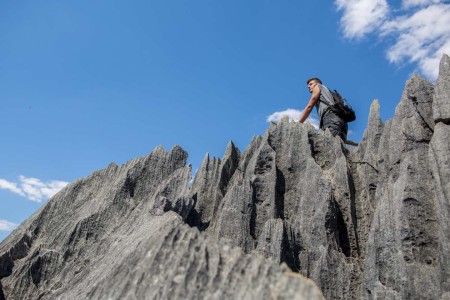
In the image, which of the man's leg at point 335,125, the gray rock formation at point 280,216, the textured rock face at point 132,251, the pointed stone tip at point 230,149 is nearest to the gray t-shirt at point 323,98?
the man's leg at point 335,125

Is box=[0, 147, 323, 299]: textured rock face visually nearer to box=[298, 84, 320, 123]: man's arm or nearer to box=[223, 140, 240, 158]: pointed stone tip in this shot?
box=[223, 140, 240, 158]: pointed stone tip

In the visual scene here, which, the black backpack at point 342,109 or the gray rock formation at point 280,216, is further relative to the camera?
the black backpack at point 342,109

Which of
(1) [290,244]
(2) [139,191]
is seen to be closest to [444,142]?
(1) [290,244]

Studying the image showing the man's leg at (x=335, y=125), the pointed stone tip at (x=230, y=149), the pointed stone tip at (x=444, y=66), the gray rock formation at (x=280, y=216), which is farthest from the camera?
the pointed stone tip at (x=230, y=149)

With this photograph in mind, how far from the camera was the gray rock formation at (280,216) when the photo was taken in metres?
13.9

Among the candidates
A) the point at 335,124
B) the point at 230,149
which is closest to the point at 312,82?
the point at 335,124

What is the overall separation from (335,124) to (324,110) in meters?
1.11

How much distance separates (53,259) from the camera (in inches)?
747

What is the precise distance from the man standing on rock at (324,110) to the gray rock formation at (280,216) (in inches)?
39.9

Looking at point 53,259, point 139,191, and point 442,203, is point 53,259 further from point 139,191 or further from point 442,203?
point 442,203

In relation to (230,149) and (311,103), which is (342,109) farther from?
(230,149)

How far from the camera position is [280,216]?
19391 millimetres

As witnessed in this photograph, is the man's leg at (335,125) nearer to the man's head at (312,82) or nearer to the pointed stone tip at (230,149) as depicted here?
the man's head at (312,82)

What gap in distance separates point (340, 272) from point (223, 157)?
30.4ft
